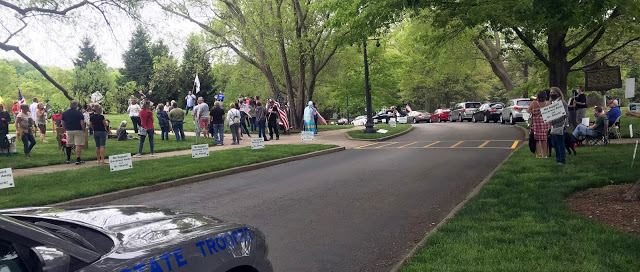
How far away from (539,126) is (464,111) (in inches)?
1145

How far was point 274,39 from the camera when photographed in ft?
80.3

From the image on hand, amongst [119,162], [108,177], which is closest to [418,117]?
[119,162]

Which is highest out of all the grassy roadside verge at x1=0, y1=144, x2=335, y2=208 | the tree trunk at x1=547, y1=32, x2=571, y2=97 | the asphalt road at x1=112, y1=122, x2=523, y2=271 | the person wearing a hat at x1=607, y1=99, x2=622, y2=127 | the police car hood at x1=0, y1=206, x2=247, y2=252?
the tree trunk at x1=547, y1=32, x2=571, y2=97

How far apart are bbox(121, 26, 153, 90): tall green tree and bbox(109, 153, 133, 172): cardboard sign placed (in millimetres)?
46296

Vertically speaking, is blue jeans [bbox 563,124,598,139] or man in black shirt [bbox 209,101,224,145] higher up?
man in black shirt [bbox 209,101,224,145]

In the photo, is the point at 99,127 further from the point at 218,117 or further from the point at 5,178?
the point at 218,117

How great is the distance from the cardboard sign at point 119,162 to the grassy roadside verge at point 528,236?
8.52 metres

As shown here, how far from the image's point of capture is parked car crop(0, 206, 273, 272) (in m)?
1.93

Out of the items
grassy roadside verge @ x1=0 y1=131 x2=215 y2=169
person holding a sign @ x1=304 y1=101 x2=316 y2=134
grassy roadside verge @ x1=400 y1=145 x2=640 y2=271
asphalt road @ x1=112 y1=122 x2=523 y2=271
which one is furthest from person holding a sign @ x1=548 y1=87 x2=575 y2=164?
person holding a sign @ x1=304 y1=101 x2=316 y2=134

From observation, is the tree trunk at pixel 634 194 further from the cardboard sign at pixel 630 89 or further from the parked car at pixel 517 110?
the parked car at pixel 517 110

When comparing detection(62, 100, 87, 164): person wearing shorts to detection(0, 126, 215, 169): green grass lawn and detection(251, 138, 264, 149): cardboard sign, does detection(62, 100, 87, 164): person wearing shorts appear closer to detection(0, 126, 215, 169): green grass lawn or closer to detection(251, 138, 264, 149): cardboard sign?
detection(0, 126, 215, 169): green grass lawn

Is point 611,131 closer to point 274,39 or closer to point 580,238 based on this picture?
point 580,238

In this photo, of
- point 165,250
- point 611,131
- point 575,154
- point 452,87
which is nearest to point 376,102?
point 452,87

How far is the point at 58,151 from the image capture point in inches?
634
